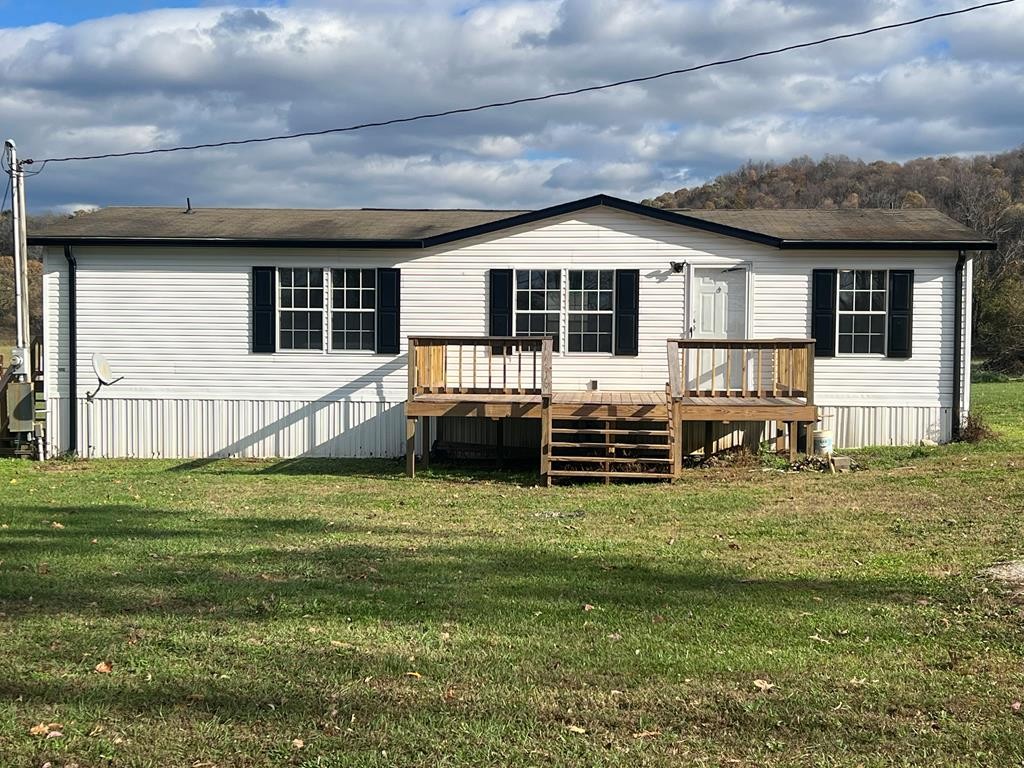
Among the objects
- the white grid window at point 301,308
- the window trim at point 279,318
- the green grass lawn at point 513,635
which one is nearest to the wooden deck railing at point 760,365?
the green grass lawn at point 513,635

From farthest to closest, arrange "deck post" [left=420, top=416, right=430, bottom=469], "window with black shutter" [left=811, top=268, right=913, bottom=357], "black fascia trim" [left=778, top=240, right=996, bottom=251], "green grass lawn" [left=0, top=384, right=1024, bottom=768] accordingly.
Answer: "window with black shutter" [left=811, top=268, right=913, bottom=357], "black fascia trim" [left=778, top=240, right=996, bottom=251], "deck post" [left=420, top=416, right=430, bottom=469], "green grass lawn" [left=0, top=384, right=1024, bottom=768]

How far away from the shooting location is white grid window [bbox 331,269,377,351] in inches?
585

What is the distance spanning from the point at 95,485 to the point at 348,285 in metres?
4.91

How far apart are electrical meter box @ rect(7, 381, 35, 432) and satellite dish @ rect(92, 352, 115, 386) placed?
3.30ft

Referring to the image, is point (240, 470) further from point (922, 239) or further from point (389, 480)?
point (922, 239)

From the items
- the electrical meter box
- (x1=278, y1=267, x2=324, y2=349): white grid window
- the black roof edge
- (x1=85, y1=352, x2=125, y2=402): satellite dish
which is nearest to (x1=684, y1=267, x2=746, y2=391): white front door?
the black roof edge

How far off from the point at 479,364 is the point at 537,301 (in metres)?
1.27

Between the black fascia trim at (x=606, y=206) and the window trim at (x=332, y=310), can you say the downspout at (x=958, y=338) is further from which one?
the window trim at (x=332, y=310)

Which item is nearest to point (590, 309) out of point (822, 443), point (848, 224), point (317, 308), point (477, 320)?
point (477, 320)

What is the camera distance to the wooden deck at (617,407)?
11852 millimetres

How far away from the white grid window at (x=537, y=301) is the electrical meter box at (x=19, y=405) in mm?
7439

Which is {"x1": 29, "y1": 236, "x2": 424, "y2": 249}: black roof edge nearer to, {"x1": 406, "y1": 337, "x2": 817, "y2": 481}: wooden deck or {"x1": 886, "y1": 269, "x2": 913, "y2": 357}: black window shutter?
{"x1": 406, "y1": 337, "x2": 817, "y2": 481}: wooden deck

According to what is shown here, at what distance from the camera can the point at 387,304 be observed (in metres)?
14.7

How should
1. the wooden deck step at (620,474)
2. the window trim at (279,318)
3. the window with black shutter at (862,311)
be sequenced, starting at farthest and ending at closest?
the window trim at (279,318) → the window with black shutter at (862,311) → the wooden deck step at (620,474)
